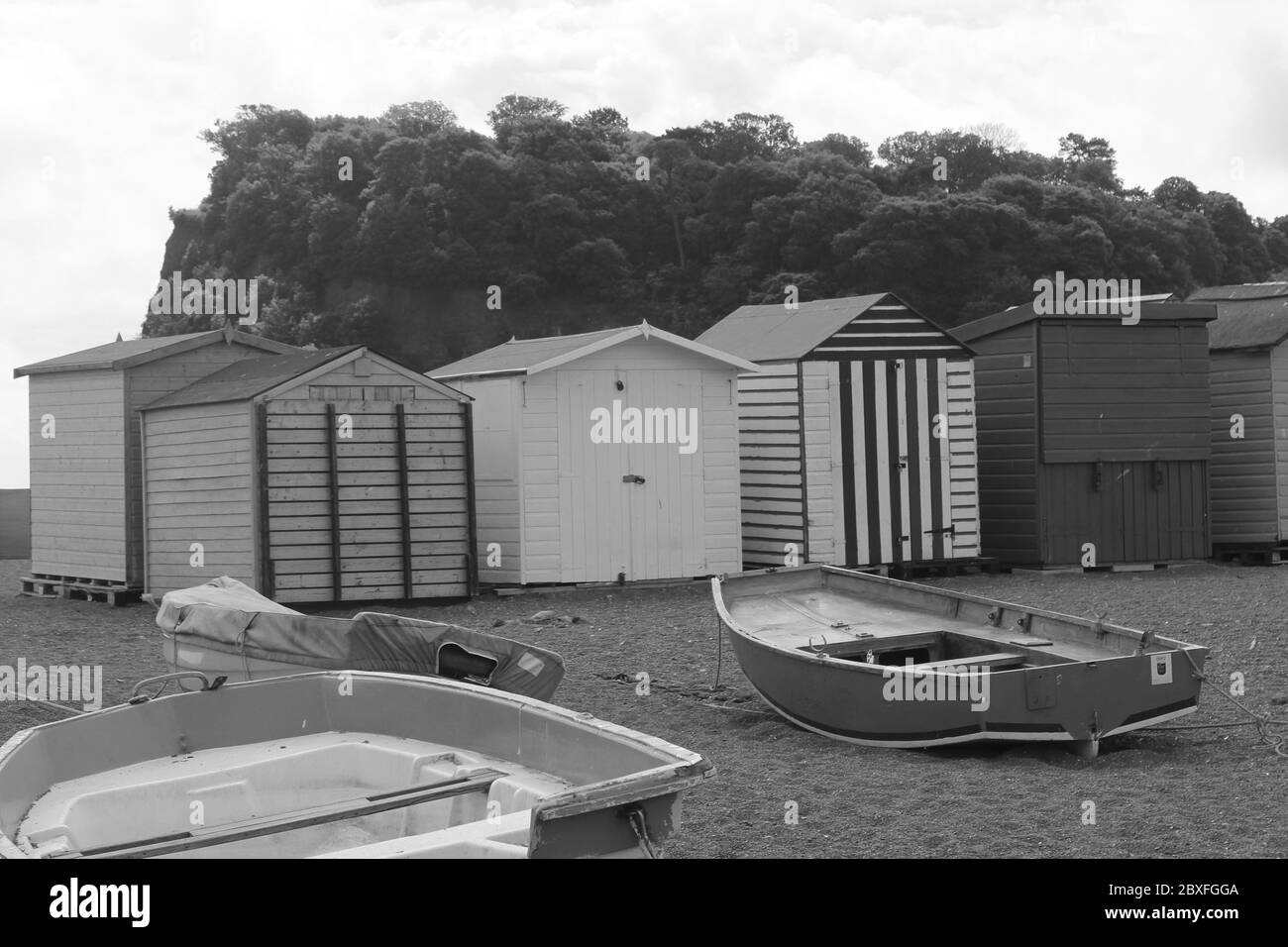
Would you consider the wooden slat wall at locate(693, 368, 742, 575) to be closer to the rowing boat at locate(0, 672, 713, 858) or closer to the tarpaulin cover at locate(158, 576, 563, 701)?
the tarpaulin cover at locate(158, 576, 563, 701)

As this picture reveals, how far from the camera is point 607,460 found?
17672mm

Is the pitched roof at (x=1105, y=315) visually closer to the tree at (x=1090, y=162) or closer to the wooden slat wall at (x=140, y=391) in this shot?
the wooden slat wall at (x=140, y=391)

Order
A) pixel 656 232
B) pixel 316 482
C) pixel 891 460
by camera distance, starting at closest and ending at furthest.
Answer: pixel 316 482 → pixel 891 460 → pixel 656 232

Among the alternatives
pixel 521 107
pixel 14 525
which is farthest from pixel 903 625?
pixel 521 107

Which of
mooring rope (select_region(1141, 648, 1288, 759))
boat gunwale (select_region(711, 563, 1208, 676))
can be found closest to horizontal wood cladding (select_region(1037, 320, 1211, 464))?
boat gunwale (select_region(711, 563, 1208, 676))

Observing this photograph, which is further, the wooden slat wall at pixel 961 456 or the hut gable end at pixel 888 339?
the wooden slat wall at pixel 961 456

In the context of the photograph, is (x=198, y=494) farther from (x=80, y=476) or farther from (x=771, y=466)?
(x=771, y=466)

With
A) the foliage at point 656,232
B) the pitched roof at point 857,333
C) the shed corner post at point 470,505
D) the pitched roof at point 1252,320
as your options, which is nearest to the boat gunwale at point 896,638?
the shed corner post at point 470,505

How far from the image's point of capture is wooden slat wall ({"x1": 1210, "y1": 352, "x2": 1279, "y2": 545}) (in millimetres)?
21047

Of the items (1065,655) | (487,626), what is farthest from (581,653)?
(1065,655)

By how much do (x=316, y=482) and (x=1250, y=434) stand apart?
1315cm

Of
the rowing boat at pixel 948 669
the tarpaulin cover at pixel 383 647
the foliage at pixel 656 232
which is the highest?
the foliage at pixel 656 232

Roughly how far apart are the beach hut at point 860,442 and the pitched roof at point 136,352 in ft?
20.5

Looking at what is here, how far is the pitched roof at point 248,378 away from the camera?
645 inches
